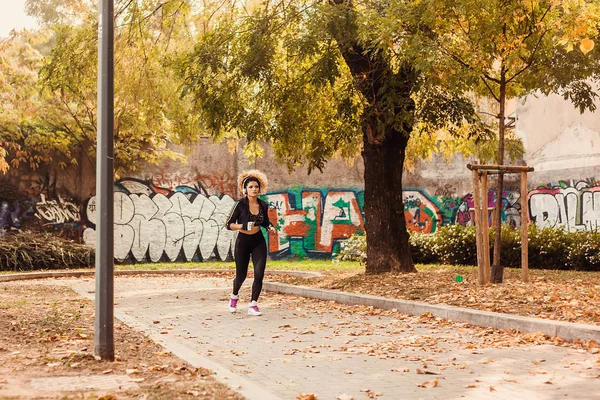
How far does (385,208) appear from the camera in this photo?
15578 millimetres

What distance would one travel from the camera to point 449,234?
21.7 m

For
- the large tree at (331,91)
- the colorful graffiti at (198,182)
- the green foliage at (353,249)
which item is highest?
the large tree at (331,91)

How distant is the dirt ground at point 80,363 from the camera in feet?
19.3

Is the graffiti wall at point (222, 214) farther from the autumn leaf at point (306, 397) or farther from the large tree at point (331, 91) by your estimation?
the autumn leaf at point (306, 397)

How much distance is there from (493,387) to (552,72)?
10.8 meters

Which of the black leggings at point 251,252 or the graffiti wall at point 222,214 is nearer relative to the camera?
the black leggings at point 251,252

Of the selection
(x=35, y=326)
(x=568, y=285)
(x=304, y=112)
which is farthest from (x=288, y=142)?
(x=35, y=326)

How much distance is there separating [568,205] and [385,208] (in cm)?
1096

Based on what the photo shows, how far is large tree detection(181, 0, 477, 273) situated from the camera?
13.7 m

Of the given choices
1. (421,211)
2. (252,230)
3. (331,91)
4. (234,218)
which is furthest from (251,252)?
(421,211)

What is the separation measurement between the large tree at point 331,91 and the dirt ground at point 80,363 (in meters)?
5.15

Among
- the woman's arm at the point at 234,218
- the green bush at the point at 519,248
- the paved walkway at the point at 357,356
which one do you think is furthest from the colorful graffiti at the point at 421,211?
the woman's arm at the point at 234,218

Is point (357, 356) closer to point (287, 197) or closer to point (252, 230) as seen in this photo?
point (252, 230)

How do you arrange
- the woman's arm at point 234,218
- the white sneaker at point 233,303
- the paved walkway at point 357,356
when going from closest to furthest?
1. the paved walkway at point 357,356
2. the woman's arm at point 234,218
3. the white sneaker at point 233,303
